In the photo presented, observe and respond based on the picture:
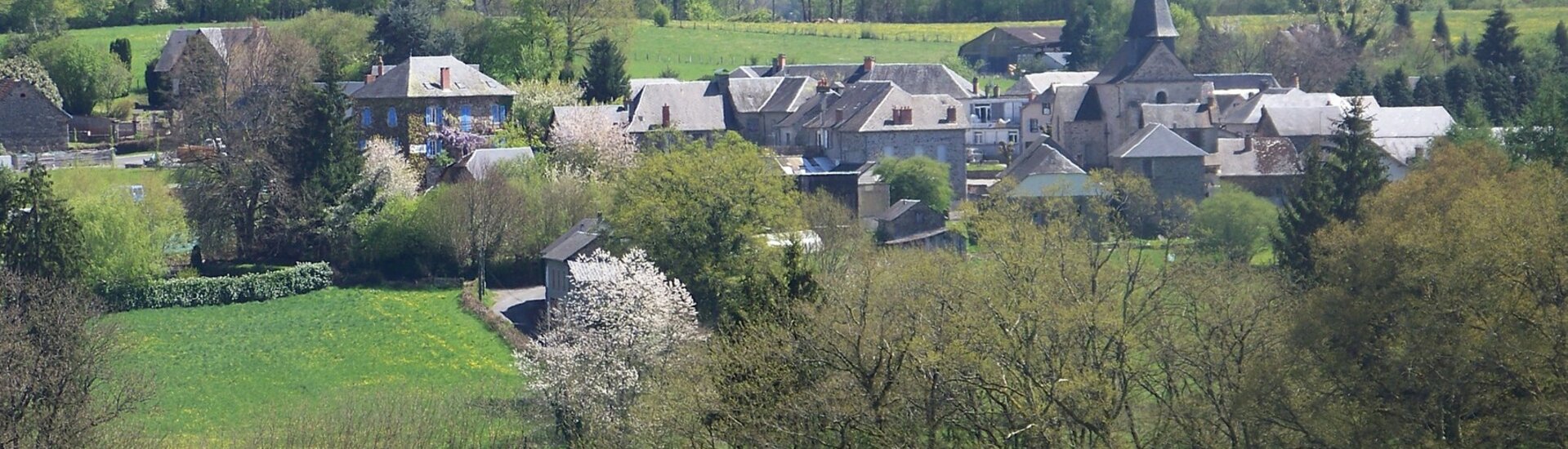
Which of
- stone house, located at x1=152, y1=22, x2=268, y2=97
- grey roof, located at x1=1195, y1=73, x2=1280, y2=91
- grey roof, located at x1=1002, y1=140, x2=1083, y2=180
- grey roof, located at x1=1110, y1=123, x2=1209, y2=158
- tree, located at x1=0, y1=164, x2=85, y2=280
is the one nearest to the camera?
tree, located at x1=0, y1=164, x2=85, y2=280

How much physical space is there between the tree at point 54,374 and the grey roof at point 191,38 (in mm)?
37953

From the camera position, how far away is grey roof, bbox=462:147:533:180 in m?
49.8

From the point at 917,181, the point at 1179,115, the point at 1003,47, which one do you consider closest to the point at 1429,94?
the point at 1179,115

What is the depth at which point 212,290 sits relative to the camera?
4262cm

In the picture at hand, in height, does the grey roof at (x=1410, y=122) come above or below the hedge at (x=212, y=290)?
above

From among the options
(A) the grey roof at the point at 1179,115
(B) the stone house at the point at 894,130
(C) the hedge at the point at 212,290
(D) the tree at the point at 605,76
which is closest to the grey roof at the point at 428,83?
(D) the tree at the point at 605,76

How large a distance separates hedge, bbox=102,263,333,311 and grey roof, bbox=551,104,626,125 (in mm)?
13831

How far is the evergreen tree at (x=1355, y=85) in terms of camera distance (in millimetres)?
71812

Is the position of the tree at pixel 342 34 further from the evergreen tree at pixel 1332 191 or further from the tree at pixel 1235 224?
the evergreen tree at pixel 1332 191

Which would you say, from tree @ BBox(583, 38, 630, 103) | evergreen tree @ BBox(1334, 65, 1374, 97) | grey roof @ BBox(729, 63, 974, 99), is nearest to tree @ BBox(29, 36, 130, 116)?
tree @ BBox(583, 38, 630, 103)

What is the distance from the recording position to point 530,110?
203 ft

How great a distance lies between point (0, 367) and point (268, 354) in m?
11.9

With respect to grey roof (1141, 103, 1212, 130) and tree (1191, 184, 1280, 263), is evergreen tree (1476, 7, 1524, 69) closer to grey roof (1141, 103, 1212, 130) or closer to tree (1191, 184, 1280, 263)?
grey roof (1141, 103, 1212, 130)

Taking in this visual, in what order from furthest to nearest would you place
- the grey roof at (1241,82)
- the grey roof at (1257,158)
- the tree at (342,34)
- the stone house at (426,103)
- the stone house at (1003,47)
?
the stone house at (1003,47), the grey roof at (1241,82), the tree at (342,34), the stone house at (426,103), the grey roof at (1257,158)
